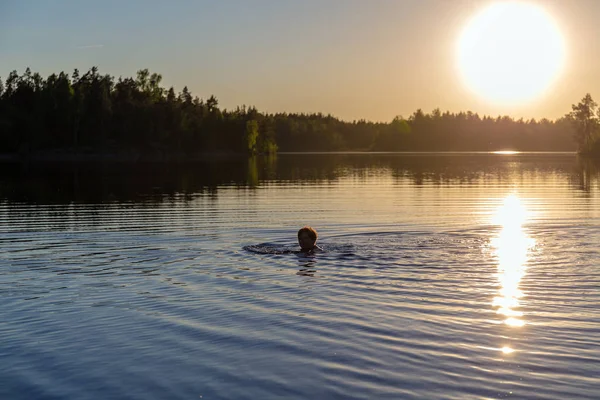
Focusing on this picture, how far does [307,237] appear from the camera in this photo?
21562 mm

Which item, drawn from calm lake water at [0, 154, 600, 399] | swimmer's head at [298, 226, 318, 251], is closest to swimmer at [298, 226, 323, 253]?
swimmer's head at [298, 226, 318, 251]

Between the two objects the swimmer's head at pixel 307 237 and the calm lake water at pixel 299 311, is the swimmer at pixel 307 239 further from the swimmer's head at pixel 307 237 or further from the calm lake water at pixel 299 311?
the calm lake water at pixel 299 311

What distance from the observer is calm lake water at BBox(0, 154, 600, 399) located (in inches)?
402

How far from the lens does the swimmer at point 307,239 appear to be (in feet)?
70.4

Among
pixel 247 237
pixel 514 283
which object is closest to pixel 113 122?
pixel 247 237

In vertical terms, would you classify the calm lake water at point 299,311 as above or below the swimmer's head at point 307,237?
below

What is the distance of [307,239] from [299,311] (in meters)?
7.48

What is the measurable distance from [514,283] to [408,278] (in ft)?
8.12

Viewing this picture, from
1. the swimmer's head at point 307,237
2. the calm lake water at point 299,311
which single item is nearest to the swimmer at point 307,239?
the swimmer's head at point 307,237

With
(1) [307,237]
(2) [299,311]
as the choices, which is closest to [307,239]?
(1) [307,237]

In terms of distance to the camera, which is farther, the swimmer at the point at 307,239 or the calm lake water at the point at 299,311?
the swimmer at the point at 307,239

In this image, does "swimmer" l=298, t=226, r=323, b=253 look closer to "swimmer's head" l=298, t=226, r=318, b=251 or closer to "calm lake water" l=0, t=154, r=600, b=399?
"swimmer's head" l=298, t=226, r=318, b=251

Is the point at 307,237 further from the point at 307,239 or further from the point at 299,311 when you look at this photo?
the point at 299,311

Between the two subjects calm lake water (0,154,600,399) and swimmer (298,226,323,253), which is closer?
calm lake water (0,154,600,399)
